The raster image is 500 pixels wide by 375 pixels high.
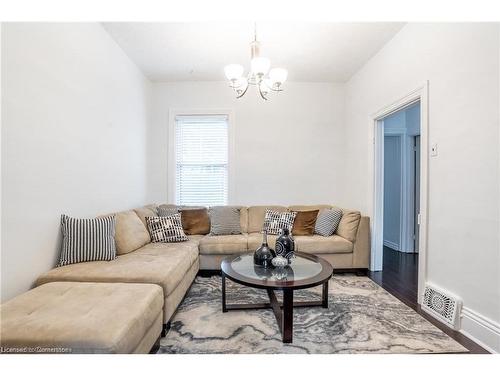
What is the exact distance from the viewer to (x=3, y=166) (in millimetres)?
1635

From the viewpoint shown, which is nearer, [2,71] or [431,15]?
[431,15]

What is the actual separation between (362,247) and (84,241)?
3.17 m

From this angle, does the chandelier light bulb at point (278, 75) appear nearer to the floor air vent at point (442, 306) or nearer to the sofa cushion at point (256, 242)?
the sofa cushion at point (256, 242)

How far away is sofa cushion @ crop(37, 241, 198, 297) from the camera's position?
74.9 inches

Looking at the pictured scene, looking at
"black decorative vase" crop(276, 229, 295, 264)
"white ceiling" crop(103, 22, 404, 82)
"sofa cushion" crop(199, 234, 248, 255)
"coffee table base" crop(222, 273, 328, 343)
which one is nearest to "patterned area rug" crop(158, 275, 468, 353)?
"coffee table base" crop(222, 273, 328, 343)

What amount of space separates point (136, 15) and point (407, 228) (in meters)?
4.87

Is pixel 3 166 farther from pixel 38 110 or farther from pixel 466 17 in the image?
pixel 466 17

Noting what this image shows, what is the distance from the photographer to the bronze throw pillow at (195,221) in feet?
12.0

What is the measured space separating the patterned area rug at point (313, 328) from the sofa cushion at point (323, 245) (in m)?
0.65

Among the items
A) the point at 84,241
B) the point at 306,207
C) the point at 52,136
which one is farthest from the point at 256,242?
the point at 52,136

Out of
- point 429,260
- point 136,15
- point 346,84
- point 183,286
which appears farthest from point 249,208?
point 136,15

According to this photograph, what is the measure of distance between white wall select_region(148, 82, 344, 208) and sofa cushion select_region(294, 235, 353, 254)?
1.08 m

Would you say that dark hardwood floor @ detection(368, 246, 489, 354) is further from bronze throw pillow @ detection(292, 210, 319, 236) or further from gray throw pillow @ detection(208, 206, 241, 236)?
gray throw pillow @ detection(208, 206, 241, 236)

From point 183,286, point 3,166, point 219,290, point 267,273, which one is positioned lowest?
point 219,290
